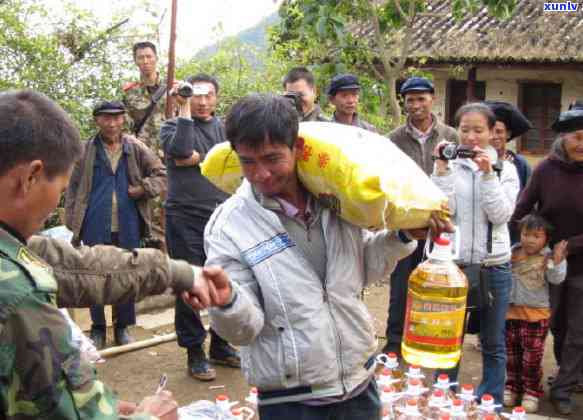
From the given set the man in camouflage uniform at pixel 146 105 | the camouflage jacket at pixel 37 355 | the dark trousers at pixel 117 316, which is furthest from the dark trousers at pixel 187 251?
the camouflage jacket at pixel 37 355

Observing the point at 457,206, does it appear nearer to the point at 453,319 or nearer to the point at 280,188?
the point at 453,319

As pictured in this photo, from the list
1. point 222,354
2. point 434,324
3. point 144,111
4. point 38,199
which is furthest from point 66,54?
point 38,199

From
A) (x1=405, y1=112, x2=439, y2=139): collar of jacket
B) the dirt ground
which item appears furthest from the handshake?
(x1=405, y1=112, x2=439, y2=139): collar of jacket

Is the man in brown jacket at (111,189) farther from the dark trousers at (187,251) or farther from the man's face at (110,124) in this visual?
the dark trousers at (187,251)

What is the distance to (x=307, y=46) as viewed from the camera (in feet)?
31.1

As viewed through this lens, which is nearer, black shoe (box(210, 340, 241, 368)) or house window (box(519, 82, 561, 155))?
black shoe (box(210, 340, 241, 368))

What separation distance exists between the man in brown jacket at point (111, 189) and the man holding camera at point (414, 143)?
6.42 feet

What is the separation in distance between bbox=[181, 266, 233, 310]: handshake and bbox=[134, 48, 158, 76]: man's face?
4.71 meters

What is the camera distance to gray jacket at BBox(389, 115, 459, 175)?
539cm

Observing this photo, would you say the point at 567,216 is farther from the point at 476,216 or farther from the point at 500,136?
the point at 476,216

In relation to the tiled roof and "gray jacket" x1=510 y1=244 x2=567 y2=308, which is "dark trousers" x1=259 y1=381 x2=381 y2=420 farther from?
the tiled roof

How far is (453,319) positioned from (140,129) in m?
4.53

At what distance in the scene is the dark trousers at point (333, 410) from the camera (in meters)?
2.35

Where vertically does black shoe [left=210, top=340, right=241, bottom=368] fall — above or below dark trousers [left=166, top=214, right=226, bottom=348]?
below
